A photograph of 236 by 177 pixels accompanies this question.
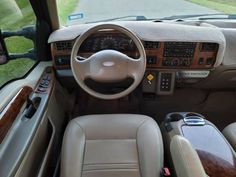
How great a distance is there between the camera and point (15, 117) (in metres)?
1.37

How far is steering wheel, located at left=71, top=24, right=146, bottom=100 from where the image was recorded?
1509 millimetres

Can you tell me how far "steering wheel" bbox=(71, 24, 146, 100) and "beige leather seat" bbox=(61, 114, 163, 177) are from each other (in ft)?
0.62

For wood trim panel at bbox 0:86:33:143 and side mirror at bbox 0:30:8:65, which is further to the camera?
side mirror at bbox 0:30:8:65

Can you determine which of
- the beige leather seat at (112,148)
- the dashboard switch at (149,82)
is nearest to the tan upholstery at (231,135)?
the beige leather seat at (112,148)

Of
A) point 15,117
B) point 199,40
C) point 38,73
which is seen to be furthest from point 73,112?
point 199,40

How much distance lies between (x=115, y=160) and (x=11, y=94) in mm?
672

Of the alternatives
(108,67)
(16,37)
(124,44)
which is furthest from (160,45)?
(16,37)

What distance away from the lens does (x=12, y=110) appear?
4.42ft

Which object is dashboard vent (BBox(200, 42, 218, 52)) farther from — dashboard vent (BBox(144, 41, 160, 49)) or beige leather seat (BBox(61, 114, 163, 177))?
beige leather seat (BBox(61, 114, 163, 177))

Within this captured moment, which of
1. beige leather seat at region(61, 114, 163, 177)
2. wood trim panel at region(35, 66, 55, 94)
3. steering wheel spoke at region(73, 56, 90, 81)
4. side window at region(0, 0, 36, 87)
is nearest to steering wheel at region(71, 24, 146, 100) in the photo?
steering wheel spoke at region(73, 56, 90, 81)

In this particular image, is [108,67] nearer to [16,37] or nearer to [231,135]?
[16,37]

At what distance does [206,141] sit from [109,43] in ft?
2.88

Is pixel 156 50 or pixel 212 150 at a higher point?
pixel 156 50

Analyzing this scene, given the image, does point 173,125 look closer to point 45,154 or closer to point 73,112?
point 45,154
